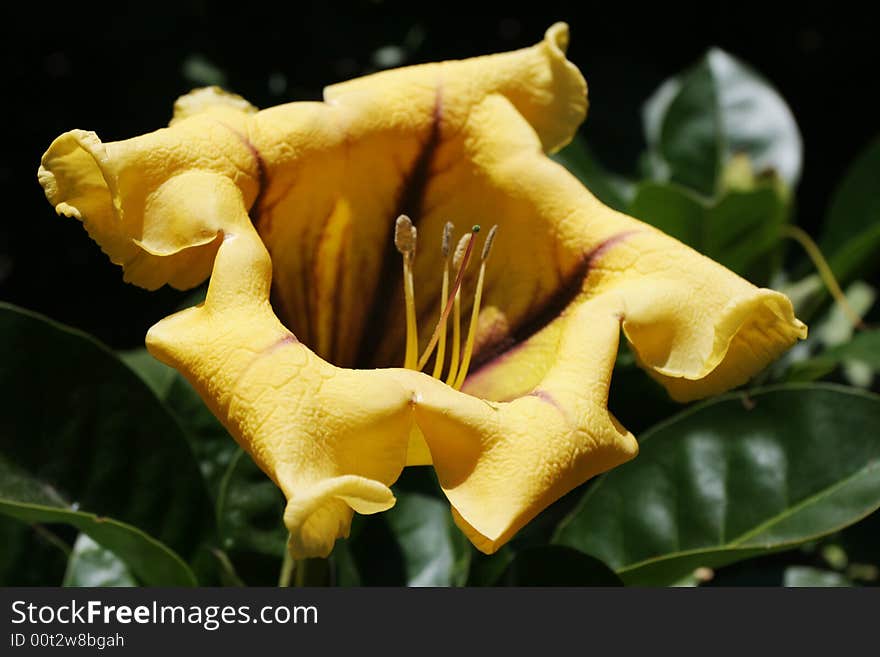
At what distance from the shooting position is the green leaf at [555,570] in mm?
1638

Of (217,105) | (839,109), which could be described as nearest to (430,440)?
(217,105)

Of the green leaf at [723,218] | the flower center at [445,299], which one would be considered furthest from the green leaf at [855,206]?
the flower center at [445,299]

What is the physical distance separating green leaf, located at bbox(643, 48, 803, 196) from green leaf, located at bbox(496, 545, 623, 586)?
1101mm

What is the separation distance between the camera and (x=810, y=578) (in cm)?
206

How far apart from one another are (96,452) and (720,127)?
57.9 inches

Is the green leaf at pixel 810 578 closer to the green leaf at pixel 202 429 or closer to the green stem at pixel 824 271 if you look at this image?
the green stem at pixel 824 271

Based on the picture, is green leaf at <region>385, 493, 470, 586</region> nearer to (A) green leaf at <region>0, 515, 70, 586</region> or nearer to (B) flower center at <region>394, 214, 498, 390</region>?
(B) flower center at <region>394, 214, 498, 390</region>

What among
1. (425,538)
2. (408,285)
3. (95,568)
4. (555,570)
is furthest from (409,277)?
(95,568)

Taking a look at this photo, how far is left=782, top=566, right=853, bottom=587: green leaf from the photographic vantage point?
2.04 meters

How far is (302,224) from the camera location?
1624mm

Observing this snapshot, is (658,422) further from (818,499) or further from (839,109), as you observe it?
(839,109)

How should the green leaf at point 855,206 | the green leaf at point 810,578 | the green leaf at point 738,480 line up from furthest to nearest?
the green leaf at point 855,206, the green leaf at point 810,578, the green leaf at point 738,480

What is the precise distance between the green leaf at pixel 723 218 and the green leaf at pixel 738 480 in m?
0.49

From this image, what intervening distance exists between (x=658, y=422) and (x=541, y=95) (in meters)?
0.63
